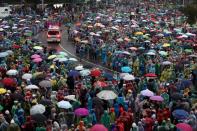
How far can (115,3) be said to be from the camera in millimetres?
86062

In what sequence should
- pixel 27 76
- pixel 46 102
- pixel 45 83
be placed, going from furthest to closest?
pixel 27 76 → pixel 45 83 → pixel 46 102

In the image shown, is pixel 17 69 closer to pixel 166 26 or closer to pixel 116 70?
pixel 116 70

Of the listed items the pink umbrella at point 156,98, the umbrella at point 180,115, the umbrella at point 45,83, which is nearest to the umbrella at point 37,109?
the umbrella at point 45,83

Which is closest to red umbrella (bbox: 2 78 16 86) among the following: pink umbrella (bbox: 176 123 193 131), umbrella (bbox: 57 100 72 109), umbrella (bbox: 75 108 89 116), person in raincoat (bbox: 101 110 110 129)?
umbrella (bbox: 57 100 72 109)

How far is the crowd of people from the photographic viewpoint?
17000mm

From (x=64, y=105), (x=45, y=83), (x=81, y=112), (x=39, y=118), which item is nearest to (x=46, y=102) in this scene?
(x=64, y=105)

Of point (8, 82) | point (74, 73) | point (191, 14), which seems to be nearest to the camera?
point (8, 82)

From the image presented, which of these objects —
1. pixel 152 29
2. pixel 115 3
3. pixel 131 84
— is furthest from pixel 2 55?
pixel 115 3

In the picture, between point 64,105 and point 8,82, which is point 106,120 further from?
point 8,82

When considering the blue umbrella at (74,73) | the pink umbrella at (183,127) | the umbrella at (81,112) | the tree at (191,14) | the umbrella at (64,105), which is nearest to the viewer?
the pink umbrella at (183,127)

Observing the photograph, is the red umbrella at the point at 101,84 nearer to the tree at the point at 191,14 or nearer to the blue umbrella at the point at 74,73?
the blue umbrella at the point at 74,73

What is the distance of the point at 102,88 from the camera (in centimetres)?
2097

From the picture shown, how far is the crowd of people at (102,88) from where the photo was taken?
1700cm

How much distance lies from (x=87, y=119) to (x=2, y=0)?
61193 mm
